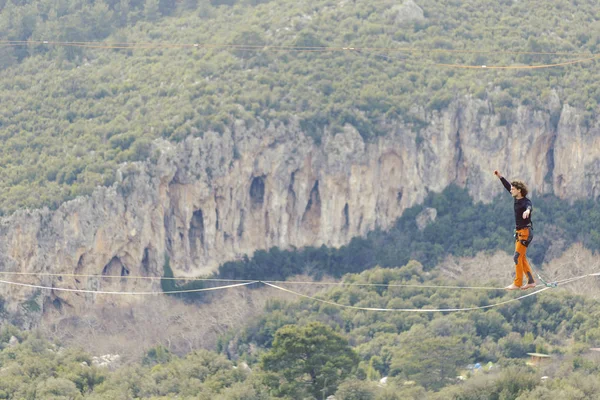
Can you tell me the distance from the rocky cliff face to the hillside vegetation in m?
0.90

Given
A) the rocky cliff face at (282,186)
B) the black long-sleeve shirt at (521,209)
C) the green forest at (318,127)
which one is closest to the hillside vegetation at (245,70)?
the green forest at (318,127)

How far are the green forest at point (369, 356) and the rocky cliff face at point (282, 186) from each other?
4341mm

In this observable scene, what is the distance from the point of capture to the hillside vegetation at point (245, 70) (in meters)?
112

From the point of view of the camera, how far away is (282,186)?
112812 millimetres

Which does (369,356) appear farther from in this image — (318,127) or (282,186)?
(318,127)

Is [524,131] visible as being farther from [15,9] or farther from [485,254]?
[15,9]

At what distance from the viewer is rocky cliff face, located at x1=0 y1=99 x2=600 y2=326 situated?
106m

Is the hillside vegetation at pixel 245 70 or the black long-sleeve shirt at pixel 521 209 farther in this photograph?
the hillside vegetation at pixel 245 70

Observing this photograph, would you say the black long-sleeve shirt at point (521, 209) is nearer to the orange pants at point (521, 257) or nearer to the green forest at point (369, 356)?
the orange pants at point (521, 257)

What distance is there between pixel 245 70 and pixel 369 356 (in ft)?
74.8

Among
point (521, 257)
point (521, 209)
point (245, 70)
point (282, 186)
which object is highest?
point (521, 209)

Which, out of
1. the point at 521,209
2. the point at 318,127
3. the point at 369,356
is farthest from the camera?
the point at 318,127

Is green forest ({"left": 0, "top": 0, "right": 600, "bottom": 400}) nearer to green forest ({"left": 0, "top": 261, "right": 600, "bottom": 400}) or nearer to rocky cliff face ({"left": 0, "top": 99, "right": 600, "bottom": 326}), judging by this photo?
green forest ({"left": 0, "top": 261, "right": 600, "bottom": 400})

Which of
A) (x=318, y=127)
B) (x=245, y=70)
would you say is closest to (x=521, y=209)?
(x=318, y=127)
